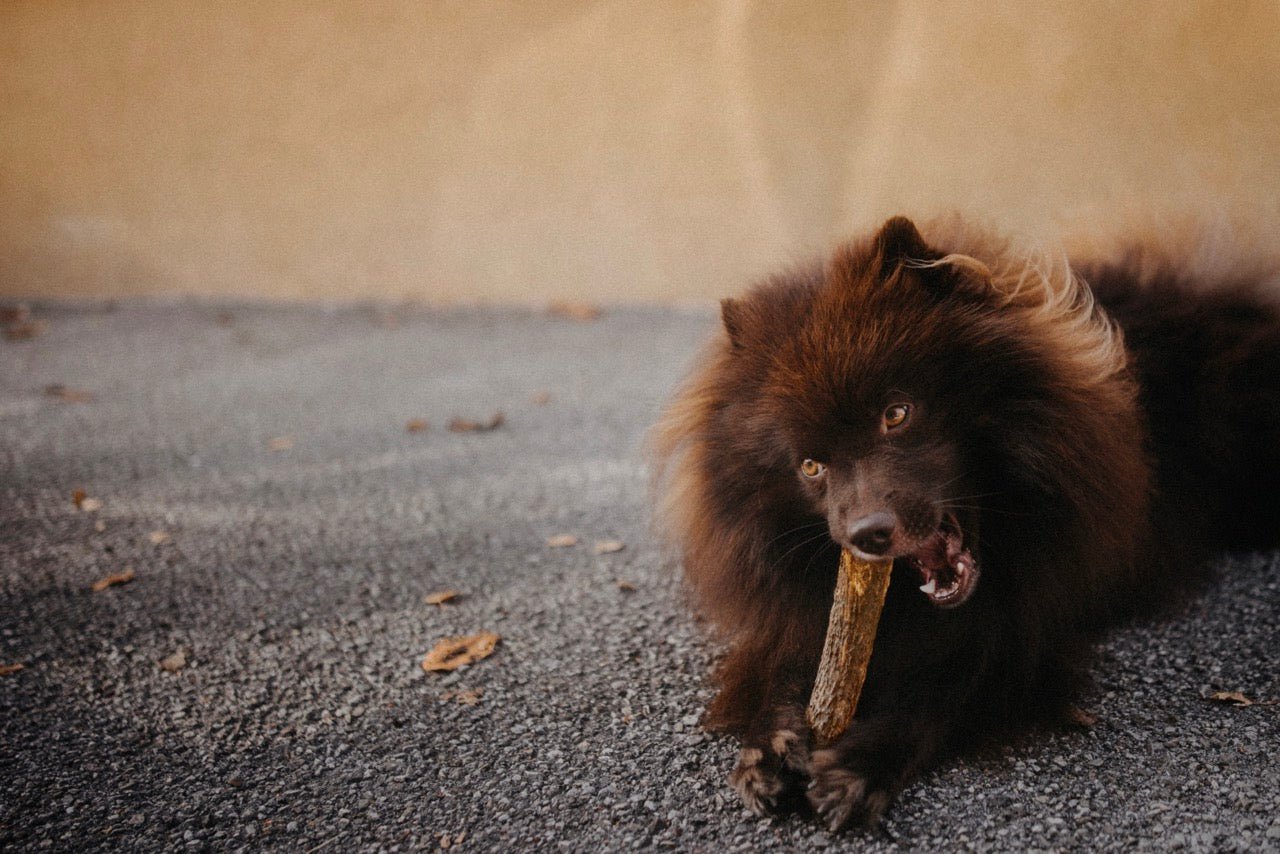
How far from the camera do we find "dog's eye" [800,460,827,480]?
212 centimetres

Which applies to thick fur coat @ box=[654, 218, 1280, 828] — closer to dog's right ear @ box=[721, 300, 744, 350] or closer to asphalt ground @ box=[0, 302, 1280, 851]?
dog's right ear @ box=[721, 300, 744, 350]

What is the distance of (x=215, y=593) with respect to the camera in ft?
10.5

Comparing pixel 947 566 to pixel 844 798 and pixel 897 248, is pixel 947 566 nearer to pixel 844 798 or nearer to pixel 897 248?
pixel 844 798

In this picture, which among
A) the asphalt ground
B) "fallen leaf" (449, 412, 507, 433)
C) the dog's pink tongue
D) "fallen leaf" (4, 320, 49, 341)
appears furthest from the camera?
"fallen leaf" (4, 320, 49, 341)

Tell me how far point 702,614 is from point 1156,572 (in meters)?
1.31

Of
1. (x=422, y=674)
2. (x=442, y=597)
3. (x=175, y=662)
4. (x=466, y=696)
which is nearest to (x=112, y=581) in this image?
(x=175, y=662)

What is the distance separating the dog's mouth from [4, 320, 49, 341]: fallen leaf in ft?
24.1

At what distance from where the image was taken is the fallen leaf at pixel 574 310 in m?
7.35

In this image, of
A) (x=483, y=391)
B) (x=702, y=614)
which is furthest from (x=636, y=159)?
(x=702, y=614)

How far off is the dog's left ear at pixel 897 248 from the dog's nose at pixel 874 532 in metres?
0.63

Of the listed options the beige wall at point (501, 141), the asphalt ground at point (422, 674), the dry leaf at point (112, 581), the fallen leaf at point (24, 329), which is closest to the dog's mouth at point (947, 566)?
the asphalt ground at point (422, 674)

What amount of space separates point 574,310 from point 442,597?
464 cm

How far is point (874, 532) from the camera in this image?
1.89m

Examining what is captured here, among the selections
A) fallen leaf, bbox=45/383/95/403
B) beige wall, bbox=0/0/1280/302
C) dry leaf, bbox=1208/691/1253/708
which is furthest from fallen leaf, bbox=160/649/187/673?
beige wall, bbox=0/0/1280/302
